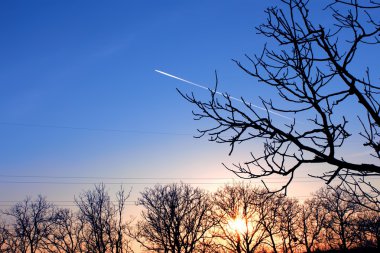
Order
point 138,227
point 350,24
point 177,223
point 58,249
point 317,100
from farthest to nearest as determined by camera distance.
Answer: point 58,249 < point 138,227 < point 177,223 < point 350,24 < point 317,100

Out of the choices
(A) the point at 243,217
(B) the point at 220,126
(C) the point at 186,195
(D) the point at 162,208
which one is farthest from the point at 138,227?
(B) the point at 220,126

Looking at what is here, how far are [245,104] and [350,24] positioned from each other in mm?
1623

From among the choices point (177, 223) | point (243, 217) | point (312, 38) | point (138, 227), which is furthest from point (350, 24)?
point (243, 217)

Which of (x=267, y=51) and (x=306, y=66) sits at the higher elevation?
(x=267, y=51)

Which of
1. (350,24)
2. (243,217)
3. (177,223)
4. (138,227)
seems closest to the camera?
(350,24)

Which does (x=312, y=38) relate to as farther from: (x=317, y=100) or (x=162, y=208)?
(x=162, y=208)

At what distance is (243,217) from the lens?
35656 mm

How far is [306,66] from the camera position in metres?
3.88

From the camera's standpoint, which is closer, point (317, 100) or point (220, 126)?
point (317, 100)

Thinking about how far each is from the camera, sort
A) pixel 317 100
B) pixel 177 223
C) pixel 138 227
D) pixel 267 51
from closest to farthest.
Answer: pixel 317 100 < pixel 267 51 < pixel 177 223 < pixel 138 227

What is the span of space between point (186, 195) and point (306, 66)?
96.8ft

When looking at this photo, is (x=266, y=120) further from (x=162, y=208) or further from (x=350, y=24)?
(x=162, y=208)

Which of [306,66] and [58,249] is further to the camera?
[58,249]

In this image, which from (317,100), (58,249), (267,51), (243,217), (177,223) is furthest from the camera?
(58,249)
